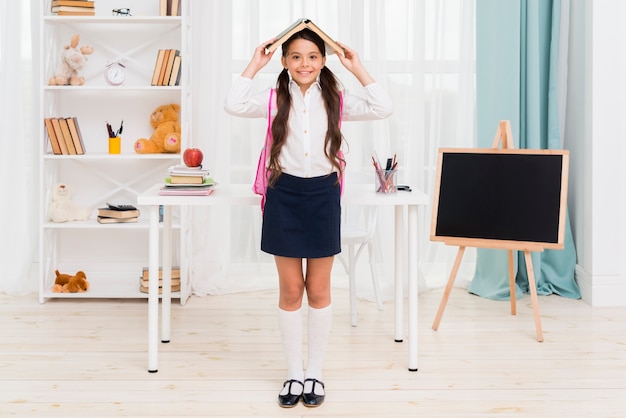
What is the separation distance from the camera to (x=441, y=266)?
407 centimetres

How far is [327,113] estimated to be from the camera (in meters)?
2.38

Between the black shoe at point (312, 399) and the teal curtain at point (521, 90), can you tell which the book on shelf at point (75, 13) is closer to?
the teal curtain at point (521, 90)

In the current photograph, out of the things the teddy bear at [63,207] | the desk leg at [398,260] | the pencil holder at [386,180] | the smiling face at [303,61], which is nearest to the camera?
the smiling face at [303,61]

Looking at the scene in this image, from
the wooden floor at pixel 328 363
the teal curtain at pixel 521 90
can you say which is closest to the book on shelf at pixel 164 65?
the wooden floor at pixel 328 363

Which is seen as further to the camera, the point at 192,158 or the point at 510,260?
the point at 510,260

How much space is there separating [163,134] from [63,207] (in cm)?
63

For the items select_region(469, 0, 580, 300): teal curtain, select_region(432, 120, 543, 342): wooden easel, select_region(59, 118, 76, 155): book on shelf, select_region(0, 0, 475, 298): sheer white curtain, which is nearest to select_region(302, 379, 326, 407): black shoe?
select_region(432, 120, 543, 342): wooden easel

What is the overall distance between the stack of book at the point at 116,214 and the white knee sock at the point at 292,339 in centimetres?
149

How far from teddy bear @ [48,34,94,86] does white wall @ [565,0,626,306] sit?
8.33 ft

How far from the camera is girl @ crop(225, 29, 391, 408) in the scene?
2.36 m

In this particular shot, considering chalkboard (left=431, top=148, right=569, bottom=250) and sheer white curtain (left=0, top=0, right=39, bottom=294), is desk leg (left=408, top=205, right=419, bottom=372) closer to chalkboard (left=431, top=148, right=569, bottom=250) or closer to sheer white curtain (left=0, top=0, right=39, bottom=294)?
chalkboard (left=431, top=148, right=569, bottom=250)

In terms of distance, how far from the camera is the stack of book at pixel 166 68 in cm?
362

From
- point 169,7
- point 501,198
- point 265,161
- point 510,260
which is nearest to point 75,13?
point 169,7

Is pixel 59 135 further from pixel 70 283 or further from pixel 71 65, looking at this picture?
pixel 70 283
